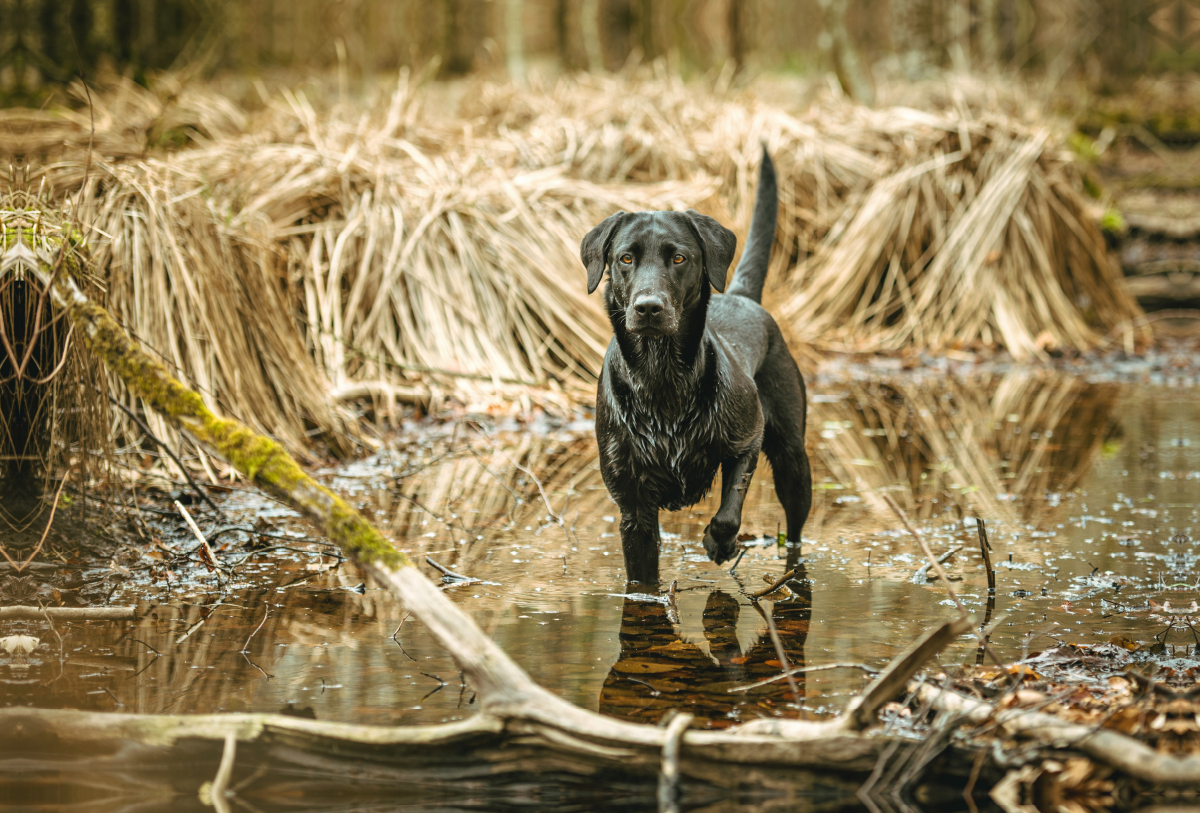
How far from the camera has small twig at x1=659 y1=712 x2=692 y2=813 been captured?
2645 millimetres

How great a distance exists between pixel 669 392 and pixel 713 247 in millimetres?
563

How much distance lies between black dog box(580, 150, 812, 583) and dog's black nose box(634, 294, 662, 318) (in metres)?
0.07

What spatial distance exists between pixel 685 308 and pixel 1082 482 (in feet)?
10.6

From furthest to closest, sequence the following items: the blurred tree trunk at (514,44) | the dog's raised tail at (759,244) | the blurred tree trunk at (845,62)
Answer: the blurred tree trunk at (514,44), the blurred tree trunk at (845,62), the dog's raised tail at (759,244)

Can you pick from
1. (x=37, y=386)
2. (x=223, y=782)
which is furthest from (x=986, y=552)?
(x=37, y=386)

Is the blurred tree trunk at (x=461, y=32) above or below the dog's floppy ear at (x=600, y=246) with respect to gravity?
above

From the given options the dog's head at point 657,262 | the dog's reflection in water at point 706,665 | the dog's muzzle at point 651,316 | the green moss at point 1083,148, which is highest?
the green moss at point 1083,148

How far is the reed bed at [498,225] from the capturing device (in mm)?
6117

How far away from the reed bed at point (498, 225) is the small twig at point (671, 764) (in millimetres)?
3044

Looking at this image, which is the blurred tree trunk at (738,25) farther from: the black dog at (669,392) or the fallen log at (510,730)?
the fallen log at (510,730)

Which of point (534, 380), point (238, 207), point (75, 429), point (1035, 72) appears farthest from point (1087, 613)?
point (1035, 72)

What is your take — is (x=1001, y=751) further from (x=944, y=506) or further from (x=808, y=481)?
(x=944, y=506)

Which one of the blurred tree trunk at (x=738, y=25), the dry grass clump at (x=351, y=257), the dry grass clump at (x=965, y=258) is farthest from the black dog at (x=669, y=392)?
the blurred tree trunk at (x=738, y=25)

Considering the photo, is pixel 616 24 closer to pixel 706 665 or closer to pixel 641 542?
pixel 641 542
